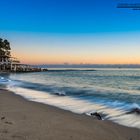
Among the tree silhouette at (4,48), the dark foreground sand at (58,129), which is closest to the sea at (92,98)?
the dark foreground sand at (58,129)

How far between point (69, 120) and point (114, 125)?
1723mm

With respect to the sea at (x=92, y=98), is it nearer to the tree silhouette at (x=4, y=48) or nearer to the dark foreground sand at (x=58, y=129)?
the dark foreground sand at (x=58, y=129)

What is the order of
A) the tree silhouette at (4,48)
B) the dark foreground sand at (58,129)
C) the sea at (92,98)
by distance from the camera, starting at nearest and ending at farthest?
the dark foreground sand at (58,129)
the sea at (92,98)
the tree silhouette at (4,48)

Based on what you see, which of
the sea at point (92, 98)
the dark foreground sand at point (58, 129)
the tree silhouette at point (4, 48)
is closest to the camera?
the dark foreground sand at point (58, 129)

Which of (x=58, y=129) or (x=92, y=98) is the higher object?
(x=58, y=129)

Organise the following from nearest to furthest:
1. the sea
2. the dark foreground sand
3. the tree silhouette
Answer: the dark foreground sand < the sea < the tree silhouette

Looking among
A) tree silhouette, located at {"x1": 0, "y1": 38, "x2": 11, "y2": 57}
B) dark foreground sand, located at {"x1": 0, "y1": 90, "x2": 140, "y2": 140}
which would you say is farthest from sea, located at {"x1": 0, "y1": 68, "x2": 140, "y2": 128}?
tree silhouette, located at {"x1": 0, "y1": 38, "x2": 11, "y2": 57}

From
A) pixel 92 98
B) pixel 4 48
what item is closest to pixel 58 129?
pixel 92 98

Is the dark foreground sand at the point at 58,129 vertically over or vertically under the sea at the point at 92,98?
over

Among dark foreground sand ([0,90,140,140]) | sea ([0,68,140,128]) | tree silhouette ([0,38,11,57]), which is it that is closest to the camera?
dark foreground sand ([0,90,140,140])

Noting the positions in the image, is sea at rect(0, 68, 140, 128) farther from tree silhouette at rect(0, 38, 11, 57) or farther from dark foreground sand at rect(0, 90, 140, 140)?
tree silhouette at rect(0, 38, 11, 57)

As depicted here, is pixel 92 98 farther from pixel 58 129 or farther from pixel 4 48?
pixel 4 48

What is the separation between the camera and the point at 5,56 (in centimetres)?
11706

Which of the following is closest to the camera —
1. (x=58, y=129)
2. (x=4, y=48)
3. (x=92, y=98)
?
(x=58, y=129)
